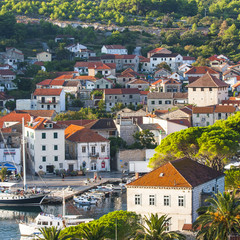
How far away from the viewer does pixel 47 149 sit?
58.3 metres

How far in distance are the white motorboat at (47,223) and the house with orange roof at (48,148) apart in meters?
15.2

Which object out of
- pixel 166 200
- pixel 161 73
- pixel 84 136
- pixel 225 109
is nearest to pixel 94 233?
pixel 166 200

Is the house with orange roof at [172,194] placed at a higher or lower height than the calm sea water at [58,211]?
higher

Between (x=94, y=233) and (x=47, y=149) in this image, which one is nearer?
(x=94, y=233)

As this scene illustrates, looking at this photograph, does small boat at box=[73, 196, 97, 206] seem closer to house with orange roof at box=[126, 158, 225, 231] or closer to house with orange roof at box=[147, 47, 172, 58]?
house with orange roof at box=[126, 158, 225, 231]

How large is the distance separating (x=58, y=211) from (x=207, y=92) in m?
34.4

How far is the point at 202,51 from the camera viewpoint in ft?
364

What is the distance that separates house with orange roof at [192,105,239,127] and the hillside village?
0.09 m

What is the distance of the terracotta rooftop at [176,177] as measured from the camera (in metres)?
36.2

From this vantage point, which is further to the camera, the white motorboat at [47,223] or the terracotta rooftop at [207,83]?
the terracotta rooftop at [207,83]

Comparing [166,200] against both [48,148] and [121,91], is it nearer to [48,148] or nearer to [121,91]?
[48,148]

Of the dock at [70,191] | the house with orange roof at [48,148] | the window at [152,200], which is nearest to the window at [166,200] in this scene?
the window at [152,200]

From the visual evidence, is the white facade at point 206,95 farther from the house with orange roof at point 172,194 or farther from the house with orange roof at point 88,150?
the house with orange roof at point 172,194

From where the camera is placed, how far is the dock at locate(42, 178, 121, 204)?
5006cm
